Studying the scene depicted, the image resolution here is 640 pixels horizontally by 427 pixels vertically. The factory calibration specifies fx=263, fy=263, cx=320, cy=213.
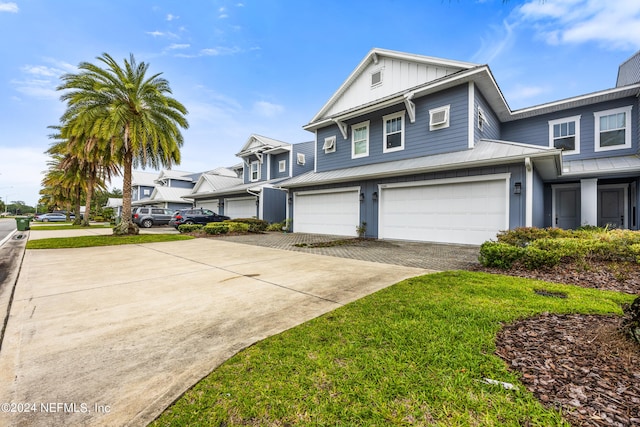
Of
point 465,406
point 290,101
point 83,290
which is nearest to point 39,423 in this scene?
point 465,406

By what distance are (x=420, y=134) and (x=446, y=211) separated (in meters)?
3.54

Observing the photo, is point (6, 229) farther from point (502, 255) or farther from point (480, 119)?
point (480, 119)

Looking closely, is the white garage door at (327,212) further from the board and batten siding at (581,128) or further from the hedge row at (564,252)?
the board and batten siding at (581,128)

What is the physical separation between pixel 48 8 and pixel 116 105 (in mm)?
3899

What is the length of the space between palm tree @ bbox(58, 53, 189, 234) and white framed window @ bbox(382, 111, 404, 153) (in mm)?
10174

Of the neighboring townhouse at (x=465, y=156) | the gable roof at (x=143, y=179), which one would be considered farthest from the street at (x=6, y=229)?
the neighboring townhouse at (x=465, y=156)

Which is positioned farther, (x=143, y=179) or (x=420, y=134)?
(x=143, y=179)

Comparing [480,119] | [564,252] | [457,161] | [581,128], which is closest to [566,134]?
[581,128]

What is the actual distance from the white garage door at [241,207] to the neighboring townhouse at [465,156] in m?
7.05

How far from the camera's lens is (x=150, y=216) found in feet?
70.1

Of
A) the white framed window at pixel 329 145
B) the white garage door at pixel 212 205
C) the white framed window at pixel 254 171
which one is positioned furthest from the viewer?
the white garage door at pixel 212 205

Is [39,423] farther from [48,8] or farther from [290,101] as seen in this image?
[290,101]

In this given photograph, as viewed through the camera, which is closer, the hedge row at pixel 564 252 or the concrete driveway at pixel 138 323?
the concrete driveway at pixel 138 323

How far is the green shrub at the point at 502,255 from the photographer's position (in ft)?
18.7
